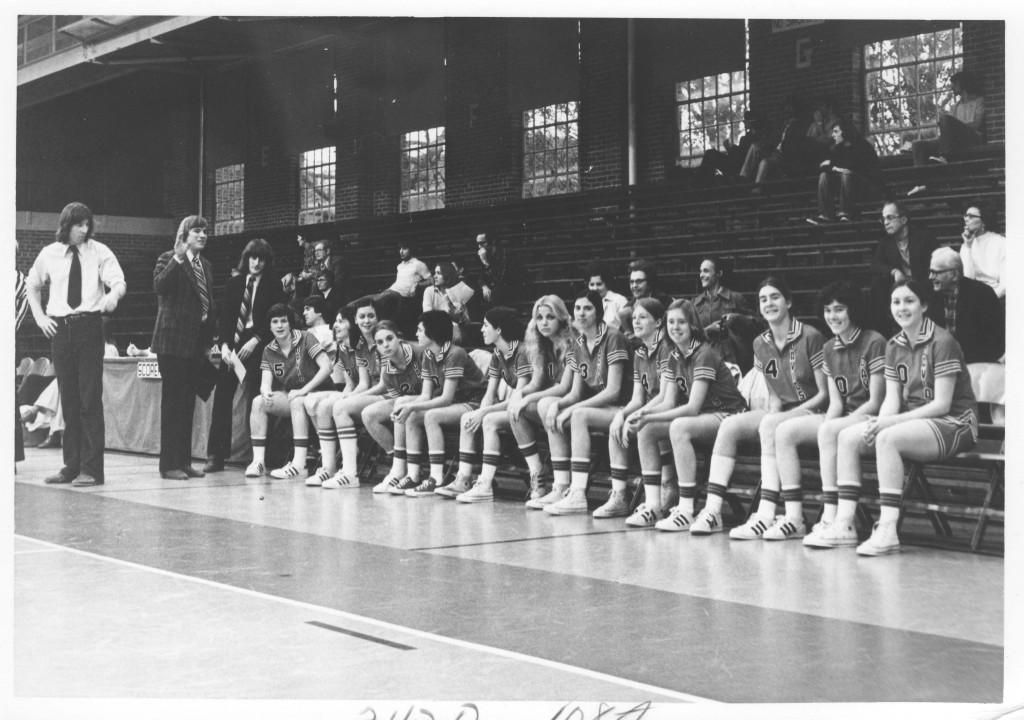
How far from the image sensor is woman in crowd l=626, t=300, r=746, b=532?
7023 mm

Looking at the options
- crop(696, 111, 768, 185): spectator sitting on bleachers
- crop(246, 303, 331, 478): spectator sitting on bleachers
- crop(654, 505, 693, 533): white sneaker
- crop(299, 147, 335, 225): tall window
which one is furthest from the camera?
→ crop(299, 147, 335, 225): tall window

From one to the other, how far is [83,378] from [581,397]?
4153 mm

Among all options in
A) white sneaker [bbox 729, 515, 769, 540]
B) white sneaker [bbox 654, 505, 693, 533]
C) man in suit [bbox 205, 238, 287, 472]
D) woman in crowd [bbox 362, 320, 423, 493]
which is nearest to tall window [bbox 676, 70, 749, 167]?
woman in crowd [bbox 362, 320, 423, 493]

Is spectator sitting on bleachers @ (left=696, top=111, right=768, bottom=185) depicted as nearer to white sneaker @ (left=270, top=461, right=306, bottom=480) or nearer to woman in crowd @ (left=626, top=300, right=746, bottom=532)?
woman in crowd @ (left=626, top=300, right=746, bottom=532)

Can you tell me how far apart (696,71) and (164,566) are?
7.19 metres

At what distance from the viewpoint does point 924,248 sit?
7512 millimetres

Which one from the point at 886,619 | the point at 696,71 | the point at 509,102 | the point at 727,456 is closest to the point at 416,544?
the point at 727,456

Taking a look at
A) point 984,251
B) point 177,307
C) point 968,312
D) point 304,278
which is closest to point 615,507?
point 968,312

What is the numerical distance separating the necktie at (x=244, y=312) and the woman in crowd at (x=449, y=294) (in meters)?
1.84

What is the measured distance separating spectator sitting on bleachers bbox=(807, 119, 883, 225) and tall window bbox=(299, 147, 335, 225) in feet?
25.9

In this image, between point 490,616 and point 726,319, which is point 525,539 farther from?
point 726,319

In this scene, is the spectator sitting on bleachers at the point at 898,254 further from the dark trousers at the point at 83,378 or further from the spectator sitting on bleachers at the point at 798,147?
the dark trousers at the point at 83,378

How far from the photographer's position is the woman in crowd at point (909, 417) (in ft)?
19.5

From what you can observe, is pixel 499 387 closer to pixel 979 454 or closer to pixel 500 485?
pixel 500 485
